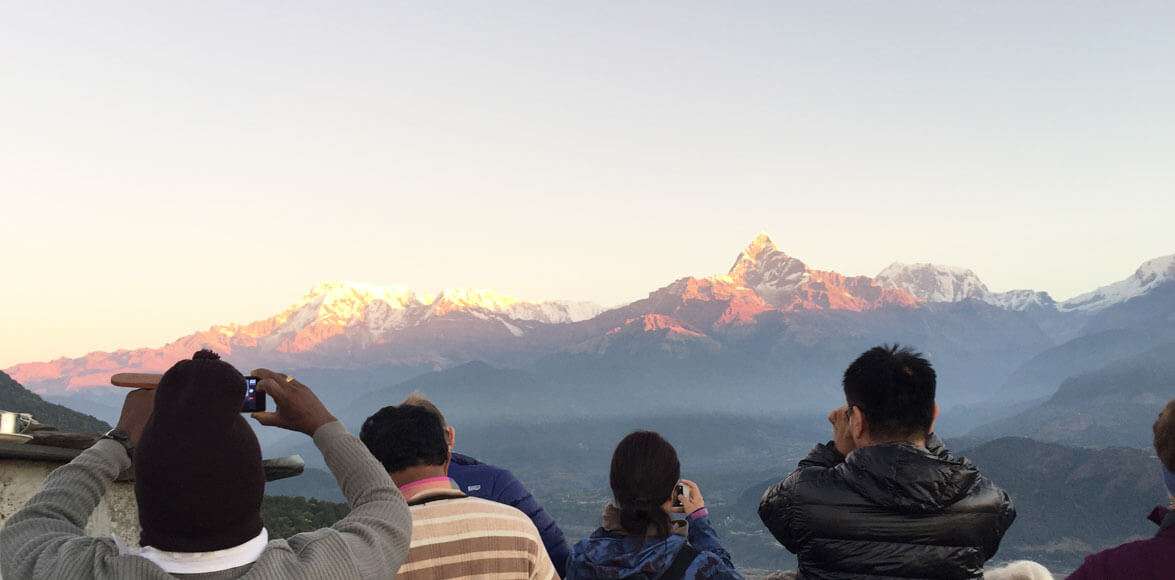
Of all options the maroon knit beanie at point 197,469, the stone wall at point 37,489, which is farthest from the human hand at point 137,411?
the stone wall at point 37,489

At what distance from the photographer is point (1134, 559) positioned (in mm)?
3264

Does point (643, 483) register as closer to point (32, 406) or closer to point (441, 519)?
point (441, 519)

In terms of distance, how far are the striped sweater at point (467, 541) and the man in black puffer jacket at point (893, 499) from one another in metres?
1.14

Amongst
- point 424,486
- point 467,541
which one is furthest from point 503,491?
point 467,541

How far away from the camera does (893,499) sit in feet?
11.9

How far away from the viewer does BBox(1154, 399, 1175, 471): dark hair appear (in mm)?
3373

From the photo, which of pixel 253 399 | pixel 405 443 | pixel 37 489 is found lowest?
pixel 37 489

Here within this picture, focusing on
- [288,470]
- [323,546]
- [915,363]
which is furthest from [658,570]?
[288,470]

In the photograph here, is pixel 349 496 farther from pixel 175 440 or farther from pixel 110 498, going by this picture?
pixel 110 498

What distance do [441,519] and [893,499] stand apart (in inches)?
74.4

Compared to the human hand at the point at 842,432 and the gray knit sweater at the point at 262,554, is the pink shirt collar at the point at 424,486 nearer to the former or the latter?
the gray knit sweater at the point at 262,554

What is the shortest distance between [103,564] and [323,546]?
21.2 inches

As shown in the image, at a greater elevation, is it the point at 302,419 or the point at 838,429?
the point at 302,419

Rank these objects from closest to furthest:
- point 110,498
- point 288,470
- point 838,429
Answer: point 838,429
point 288,470
point 110,498
